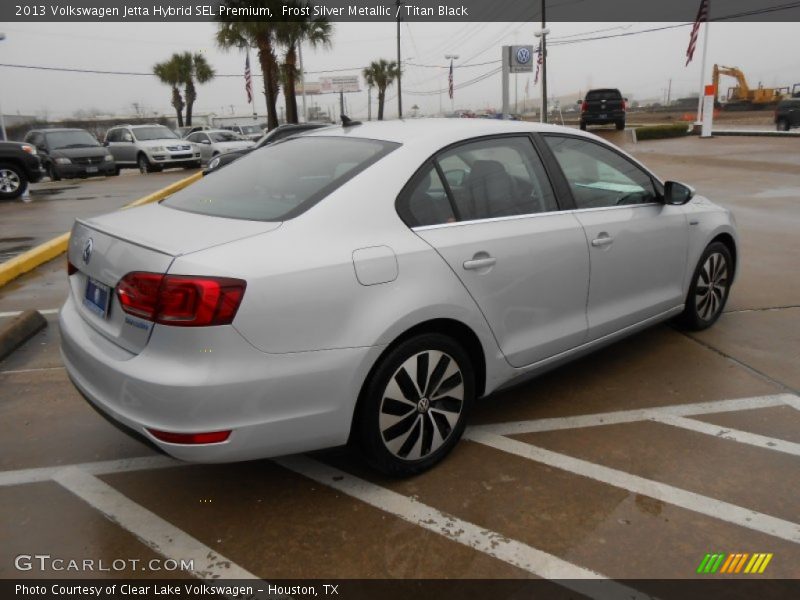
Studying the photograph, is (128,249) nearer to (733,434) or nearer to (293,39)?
(733,434)

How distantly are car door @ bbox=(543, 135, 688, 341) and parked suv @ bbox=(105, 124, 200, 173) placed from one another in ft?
61.4

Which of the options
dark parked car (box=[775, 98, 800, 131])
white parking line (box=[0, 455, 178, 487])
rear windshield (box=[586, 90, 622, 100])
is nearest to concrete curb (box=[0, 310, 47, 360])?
white parking line (box=[0, 455, 178, 487])

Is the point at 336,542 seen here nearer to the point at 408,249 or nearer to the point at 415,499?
the point at 415,499

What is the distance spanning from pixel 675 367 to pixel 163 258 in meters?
3.25

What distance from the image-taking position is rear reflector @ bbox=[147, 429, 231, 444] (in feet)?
7.45

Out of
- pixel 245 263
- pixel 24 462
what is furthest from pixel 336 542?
pixel 24 462

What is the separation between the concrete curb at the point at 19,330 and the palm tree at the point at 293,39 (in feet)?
86.3

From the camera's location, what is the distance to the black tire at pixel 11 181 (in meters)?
12.7

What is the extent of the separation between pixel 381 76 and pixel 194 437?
6146 cm

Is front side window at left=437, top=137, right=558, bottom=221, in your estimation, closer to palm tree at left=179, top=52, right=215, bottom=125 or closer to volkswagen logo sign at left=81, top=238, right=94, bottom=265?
volkswagen logo sign at left=81, top=238, right=94, bottom=265

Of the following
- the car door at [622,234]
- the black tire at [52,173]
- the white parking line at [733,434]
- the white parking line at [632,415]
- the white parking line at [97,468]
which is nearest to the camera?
the white parking line at [97,468]

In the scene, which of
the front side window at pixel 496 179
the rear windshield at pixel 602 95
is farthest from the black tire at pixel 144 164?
the front side window at pixel 496 179

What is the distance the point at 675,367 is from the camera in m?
4.08

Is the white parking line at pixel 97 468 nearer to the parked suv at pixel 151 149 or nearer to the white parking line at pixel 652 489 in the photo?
the white parking line at pixel 652 489
